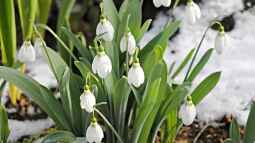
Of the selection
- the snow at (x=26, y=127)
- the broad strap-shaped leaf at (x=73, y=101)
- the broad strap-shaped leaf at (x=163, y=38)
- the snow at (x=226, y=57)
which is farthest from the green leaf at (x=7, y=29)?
the snow at (x=226, y=57)

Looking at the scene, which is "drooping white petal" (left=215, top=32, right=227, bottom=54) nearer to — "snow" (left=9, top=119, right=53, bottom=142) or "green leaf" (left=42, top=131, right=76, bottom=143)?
"green leaf" (left=42, top=131, right=76, bottom=143)

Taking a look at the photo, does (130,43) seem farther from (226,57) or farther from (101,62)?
(226,57)

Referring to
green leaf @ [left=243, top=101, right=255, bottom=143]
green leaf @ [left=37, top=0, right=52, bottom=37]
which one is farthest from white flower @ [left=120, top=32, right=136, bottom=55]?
green leaf @ [left=37, top=0, right=52, bottom=37]

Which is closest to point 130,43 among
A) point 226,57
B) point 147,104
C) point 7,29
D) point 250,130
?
point 147,104

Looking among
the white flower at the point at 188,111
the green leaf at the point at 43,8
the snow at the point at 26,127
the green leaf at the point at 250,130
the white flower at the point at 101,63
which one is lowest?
the snow at the point at 26,127

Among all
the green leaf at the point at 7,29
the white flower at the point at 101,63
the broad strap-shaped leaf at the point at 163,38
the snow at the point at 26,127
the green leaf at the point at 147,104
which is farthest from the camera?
the snow at the point at 26,127

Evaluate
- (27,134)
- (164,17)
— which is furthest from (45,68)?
(164,17)

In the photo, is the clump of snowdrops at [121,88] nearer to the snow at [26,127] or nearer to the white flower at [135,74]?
the white flower at [135,74]
